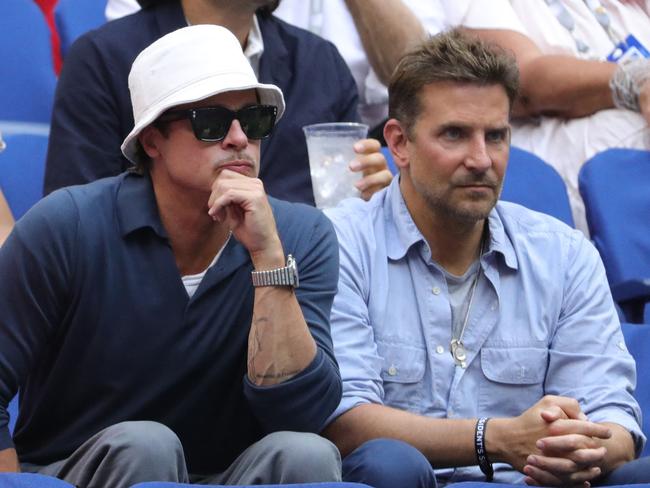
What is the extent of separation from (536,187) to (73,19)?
63.2 inches

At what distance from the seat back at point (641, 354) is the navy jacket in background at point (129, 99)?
3.02 feet

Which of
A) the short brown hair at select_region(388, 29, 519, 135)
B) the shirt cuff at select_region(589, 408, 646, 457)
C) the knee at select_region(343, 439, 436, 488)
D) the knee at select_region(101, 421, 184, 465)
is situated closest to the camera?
the knee at select_region(101, 421, 184, 465)

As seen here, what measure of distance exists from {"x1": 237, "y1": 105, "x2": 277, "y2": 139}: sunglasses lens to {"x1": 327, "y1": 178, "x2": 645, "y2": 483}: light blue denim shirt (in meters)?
0.49

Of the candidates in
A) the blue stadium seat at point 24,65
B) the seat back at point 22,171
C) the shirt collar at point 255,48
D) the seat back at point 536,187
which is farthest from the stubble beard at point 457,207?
the blue stadium seat at point 24,65

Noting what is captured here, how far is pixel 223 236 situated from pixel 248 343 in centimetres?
25

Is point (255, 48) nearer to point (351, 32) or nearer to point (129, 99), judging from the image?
point (129, 99)

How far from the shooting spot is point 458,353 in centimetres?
294

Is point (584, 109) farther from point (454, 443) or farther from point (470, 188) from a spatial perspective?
point (454, 443)

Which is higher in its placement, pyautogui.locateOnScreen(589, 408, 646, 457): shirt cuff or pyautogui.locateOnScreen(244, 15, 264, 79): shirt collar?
pyautogui.locateOnScreen(244, 15, 264, 79): shirt collar

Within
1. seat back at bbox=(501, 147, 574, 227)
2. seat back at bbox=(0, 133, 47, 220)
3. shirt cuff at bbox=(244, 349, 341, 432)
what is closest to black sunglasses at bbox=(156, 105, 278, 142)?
shirt cuff at bbox=(244, 349, 341, 432)

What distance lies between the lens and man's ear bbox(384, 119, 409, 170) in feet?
10.5

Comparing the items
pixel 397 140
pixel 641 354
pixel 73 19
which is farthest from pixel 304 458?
pixel 73 19

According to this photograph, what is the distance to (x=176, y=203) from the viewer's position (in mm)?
2613

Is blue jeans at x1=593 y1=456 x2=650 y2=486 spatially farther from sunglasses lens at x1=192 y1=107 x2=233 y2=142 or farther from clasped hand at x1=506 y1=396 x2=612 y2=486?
sunglasses lens at x1=192 y1=107 x2=233 y2=142
